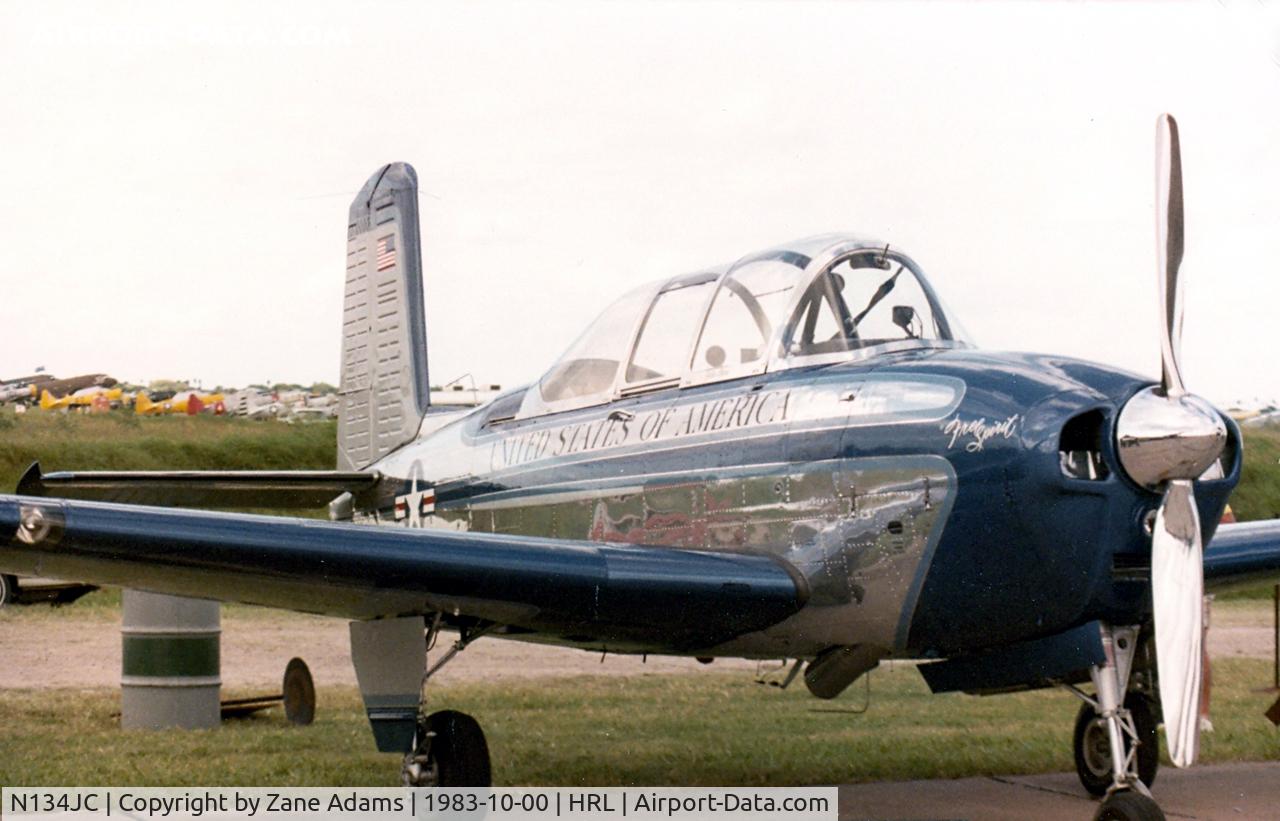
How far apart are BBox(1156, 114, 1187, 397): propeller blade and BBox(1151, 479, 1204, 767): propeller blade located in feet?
2.66

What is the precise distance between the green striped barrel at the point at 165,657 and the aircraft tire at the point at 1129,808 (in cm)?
635

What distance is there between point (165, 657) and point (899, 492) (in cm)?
594

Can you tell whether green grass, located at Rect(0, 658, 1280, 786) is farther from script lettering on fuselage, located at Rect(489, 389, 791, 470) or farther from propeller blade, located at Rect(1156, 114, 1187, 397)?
propeller blade, located at Rect(1156, 114, 1187, 397)

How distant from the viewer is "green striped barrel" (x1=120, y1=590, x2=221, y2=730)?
34.6ft

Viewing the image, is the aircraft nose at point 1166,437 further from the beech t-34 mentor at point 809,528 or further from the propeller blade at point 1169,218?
the propeller blade at point 1169,218

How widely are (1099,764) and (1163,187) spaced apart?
3.58 m

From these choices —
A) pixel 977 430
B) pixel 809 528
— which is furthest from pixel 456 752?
pixel 977 430

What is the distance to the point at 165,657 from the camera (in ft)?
34.7

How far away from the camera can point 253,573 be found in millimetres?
6379

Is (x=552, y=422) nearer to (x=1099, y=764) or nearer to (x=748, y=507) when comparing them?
(x=748, y=507)

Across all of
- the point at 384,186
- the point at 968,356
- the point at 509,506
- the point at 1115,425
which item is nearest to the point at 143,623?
the point at 509,506

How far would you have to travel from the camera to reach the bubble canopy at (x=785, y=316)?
299 inches

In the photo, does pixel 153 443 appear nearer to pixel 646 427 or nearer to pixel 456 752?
pixel 646 427

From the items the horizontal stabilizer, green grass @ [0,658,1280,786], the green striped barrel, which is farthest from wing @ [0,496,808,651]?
the green striped barrel
